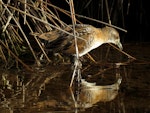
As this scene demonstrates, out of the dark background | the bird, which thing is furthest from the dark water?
the dark background

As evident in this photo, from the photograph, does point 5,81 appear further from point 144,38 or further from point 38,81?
point 144,38

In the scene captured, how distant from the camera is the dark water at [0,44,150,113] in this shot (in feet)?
14.9

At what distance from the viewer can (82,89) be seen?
5270mm

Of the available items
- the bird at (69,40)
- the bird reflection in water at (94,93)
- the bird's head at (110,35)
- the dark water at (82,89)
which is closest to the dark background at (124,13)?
the bird's head at (110,35)

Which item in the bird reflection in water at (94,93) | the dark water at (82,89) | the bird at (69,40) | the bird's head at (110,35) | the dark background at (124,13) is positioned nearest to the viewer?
the dark water at (82,89)

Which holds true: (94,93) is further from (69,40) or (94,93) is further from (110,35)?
(110,35)

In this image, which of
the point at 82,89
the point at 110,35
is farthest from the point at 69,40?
the point at 82,89

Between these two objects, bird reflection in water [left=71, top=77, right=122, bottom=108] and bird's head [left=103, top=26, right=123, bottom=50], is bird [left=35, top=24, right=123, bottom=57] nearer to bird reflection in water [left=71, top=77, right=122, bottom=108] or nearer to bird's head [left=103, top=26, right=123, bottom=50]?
bird's head [left=103, top=26, right=123, bottom=50]

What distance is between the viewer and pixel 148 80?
557cm

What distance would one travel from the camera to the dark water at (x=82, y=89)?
4.55 metres

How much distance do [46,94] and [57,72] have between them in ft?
3.55

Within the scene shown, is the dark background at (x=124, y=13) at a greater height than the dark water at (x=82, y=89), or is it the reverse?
the dark background at (x=124, y=13)

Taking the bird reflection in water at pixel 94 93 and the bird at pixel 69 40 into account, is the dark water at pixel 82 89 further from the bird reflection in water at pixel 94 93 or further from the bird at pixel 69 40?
the bird at pixel 69 40

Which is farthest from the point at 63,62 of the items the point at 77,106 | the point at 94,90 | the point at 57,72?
the point at 77,106
